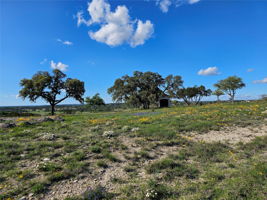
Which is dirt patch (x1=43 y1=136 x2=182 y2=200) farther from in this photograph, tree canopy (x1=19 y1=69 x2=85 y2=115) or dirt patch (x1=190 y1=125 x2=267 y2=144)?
tree canopy (x1=19 y1=69 x2=85 y2=115)

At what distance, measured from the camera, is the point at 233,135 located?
7.68 metres

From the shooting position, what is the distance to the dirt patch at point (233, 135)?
279 inches

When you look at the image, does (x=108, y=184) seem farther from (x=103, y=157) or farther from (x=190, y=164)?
(x=190, y=164)

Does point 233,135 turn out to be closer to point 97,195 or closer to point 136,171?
point 136,171

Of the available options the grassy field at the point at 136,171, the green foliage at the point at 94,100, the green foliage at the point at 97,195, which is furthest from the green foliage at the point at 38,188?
the green foliage at the point at 94,100

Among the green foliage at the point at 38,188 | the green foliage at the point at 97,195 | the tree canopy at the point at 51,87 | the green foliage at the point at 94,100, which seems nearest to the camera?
the green foliage at the point at 97,195

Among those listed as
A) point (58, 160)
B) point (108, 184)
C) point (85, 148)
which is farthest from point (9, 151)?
point (108, 184)

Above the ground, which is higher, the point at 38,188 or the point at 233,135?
the point at 233,135

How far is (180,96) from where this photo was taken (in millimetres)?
53531

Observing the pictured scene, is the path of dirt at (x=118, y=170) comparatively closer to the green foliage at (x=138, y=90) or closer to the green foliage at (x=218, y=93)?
the green foliage at (x=138, y=90)

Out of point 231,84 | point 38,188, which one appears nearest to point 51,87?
point 38,188

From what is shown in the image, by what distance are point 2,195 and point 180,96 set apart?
2165 inches

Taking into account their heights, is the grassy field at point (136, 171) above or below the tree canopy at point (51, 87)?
below

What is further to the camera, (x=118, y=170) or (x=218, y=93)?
(x=218, y=93)
